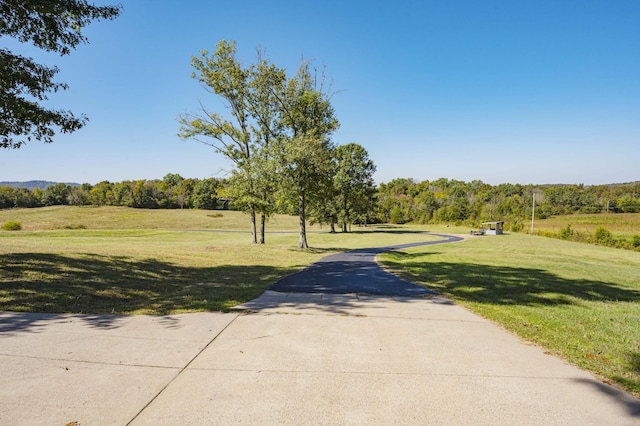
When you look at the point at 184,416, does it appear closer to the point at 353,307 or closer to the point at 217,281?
the point at 353,307

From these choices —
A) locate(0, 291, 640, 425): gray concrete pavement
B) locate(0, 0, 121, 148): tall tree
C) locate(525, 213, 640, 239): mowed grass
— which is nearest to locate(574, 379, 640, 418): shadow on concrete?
locate(0, 291, 640, 425): gray concrete pavement

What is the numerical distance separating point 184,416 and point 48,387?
1641 millimetres

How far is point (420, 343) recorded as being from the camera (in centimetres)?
529

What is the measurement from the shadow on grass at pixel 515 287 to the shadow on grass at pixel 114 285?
5.72m

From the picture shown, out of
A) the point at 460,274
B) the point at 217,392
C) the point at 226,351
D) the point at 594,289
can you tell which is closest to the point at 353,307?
Answer: the point at 226,351

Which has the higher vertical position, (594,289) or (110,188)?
(110,188)

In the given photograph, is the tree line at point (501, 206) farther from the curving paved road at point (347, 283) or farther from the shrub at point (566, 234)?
the curving paved road at point (347, 283)

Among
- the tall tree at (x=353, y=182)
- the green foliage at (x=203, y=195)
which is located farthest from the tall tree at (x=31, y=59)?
the green foliage at (x=203, y=195)

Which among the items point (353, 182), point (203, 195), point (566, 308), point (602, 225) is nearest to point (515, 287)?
point (566, 308)

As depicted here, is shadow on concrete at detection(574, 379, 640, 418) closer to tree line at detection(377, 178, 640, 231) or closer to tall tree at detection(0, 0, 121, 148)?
tall tree at detection(0, 0, 121, 148)

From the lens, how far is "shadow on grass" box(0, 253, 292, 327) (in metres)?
7.00

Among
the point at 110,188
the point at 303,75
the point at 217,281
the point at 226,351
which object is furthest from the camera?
the point at 110,188

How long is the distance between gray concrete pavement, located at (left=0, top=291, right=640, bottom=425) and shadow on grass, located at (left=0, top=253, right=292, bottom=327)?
0.87 meters

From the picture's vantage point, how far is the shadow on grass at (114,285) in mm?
7004
